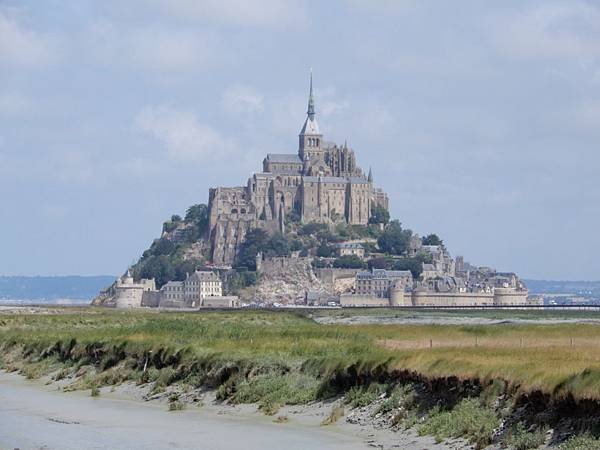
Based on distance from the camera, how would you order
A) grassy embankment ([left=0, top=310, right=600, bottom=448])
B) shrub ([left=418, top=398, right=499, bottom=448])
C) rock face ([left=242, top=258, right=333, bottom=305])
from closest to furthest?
shrub ([left=418, top=398, right=499, bottom=448]) < grassy embankment ([left=0, top=310, right=600, bottom=448]) < rock face ([left=242, top=258, right=333, bottom=305])

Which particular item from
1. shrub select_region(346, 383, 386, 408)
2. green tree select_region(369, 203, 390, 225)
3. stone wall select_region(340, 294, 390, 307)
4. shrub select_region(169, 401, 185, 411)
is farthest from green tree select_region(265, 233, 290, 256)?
shrub select_region(346, 383, 386, 408)

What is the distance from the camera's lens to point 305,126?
612ft

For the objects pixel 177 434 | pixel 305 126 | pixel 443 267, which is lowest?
pixel 177 434

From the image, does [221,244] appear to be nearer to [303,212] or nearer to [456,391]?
[303,212]

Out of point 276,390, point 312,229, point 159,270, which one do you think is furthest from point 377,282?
point 276,390

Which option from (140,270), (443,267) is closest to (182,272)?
(140,270)

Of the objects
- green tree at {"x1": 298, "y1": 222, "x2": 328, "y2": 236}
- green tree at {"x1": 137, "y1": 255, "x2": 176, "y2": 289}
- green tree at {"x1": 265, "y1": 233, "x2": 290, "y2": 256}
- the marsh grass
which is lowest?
the marsh grass

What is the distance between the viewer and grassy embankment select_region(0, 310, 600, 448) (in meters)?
20.0

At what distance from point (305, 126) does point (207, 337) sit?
150904 millimetres

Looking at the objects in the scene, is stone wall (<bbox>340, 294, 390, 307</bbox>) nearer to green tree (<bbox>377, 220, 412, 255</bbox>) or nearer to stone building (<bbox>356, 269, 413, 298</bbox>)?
stone building (<bbox>356, 269, 413, 298</bbox>)

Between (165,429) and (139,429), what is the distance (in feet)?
1.49

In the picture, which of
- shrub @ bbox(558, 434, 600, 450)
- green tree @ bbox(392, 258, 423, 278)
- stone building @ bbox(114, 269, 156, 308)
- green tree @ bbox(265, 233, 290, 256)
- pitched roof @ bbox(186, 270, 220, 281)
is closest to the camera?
shrub @ bbox(558, 434, 600, 450)

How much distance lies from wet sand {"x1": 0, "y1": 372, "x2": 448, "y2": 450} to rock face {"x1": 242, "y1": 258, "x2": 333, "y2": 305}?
127510 mm

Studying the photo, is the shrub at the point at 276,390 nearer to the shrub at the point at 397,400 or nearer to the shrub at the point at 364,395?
the shrub at the point at 364,395
